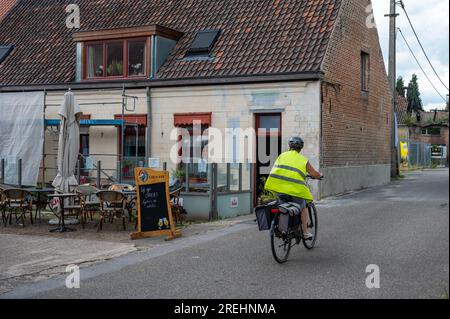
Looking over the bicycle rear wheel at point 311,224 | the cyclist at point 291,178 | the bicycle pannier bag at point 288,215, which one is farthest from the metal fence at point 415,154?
the bicycle pannier bag at point 288,215

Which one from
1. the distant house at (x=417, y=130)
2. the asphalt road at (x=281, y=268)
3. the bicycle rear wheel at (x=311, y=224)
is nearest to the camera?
the asphalt road at (x=281, y=268)

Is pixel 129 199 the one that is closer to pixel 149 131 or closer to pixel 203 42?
pixel 149 131

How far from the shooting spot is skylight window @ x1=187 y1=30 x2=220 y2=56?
19503 millimetres

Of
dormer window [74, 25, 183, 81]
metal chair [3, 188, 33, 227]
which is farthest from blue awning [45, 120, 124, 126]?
metal chair [3, 188, 33, 227]

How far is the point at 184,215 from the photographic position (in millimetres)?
14219

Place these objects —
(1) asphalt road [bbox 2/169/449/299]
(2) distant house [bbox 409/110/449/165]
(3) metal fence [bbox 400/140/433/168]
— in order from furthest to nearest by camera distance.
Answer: (2) distant house [bbox 409/110/449/165]
(3) metal fence [bbox 400/140/433/168]
(1) asphalt road [bbox 2/169/449/299]

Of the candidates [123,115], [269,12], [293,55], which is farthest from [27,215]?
[269,12]

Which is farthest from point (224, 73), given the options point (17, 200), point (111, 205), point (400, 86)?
point (400, 86)

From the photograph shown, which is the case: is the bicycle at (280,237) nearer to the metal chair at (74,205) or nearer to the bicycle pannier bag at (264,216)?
the bicycle pannier bag at (264,216)

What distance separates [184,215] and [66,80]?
907 cm

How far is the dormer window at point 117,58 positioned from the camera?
19953mm

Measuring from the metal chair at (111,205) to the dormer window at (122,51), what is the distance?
797cm

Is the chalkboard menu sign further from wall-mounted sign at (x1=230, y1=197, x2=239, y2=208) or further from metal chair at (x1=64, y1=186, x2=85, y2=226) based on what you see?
wall-mounted sign at (x1=230, y1=197, x2=239, y2=208)
